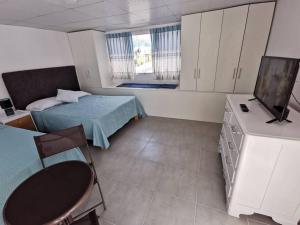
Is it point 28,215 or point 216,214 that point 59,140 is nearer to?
point 28,215

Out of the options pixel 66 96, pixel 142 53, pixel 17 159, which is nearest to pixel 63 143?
pixel 17 159

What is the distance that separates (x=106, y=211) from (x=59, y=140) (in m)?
0.86

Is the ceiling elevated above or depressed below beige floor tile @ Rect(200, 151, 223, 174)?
above

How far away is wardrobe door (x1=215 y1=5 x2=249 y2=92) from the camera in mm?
2408

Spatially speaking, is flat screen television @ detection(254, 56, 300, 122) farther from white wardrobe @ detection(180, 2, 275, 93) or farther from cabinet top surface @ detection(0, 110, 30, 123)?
cabinet top surface @ detection(0, 110, 30, 123)

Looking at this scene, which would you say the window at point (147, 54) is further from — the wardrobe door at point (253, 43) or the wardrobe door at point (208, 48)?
the wardrobe door at point (253, 43)

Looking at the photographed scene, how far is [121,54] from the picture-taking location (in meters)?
3.79

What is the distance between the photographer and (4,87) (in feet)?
8.70

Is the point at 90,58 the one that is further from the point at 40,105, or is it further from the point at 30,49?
the point at 40,105

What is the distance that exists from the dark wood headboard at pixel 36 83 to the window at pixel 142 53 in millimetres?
1727

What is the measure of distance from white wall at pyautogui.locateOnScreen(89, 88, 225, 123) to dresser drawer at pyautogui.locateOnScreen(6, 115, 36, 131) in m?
1.77

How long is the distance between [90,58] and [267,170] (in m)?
3.93

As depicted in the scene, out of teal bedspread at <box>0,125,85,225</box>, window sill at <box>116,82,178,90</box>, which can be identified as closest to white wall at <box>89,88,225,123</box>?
window sill at <box>116,82,178,90</box>

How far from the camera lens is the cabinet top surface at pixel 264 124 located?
1.04 m
